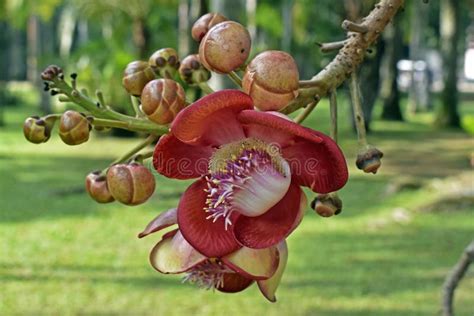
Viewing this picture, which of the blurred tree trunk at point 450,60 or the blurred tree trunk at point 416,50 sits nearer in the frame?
the blurred tree trunk at point 450,60

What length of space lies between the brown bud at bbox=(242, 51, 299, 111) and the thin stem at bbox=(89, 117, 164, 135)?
0.10 metres

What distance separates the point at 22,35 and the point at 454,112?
107 feet

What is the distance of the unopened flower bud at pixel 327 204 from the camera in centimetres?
83

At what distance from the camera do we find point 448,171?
48.3ft

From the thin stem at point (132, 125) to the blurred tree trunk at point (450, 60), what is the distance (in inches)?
777

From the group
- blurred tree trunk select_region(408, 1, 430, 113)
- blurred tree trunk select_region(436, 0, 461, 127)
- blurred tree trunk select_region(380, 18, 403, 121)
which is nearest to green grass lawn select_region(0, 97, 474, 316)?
blurred tree trunk select_region(436, 0, 461, 127)

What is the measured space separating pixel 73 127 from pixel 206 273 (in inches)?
7.3

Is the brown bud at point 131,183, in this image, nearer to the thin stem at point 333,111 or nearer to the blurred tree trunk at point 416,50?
the thin stem at point 333,111

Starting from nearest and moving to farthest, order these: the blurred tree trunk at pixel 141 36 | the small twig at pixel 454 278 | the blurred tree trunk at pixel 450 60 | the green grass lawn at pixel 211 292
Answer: the small twig at pixel 454 278, the green grass lawn at pixel 211 292, the blurred tree trunk at pixel 141 36, the blurred tree trunk at pixel 450 60

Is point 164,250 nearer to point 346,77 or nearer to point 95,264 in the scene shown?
point 346,77

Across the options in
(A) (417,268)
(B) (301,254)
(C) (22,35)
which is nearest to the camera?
(A) (417,268)

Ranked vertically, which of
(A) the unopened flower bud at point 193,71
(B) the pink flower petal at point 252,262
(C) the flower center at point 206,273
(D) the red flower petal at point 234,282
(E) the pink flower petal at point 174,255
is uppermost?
(A) the unopened flower bud at point 193,71

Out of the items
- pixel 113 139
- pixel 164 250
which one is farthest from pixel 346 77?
pixel 113 139

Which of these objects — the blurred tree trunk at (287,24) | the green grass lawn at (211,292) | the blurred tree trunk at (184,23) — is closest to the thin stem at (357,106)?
the green grass lawn at (211,292)
